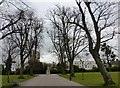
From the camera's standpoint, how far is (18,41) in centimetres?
5531

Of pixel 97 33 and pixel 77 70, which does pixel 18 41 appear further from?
pixel 77 70

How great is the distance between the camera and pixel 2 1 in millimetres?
23391

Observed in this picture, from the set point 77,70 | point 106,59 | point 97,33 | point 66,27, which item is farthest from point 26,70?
point 97,33

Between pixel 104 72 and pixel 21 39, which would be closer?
pixel 104 72

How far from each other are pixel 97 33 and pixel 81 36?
28418mm

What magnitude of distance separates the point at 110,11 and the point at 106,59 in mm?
85730

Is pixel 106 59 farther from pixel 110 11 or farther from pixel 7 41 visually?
pixel 110 11

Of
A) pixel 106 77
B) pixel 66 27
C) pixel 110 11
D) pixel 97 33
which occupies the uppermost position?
pixel 66 27

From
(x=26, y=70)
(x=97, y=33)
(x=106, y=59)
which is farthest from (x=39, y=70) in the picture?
(x=97, y=33)

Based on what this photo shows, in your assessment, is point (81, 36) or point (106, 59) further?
point (106, 59)

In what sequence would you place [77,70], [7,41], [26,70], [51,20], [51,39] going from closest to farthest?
[7,41], [51,20], [51,39], [26,70], [77,70]

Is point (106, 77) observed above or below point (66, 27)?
below

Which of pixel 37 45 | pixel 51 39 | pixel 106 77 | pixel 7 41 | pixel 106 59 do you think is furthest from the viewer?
pixel 106 59

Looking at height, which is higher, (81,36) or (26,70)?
(81,36)
